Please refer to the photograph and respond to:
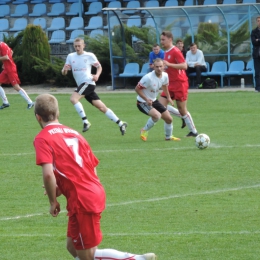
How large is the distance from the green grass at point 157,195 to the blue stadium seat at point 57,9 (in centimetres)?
1848

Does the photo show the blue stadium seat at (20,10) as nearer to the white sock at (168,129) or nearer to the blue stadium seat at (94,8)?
the blue stadium seat at (94,8)

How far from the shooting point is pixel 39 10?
36000 millimetres

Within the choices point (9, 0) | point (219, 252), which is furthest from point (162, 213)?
point (9, 0)

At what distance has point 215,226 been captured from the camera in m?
7.62

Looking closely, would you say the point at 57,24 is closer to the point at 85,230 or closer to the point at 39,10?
the point at 39,10

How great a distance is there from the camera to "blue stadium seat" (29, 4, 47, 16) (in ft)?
117

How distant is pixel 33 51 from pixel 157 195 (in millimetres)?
21099

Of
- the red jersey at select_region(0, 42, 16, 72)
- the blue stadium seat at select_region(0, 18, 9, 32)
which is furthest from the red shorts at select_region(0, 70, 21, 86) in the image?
the blue stadium seat at select_region(0, 18, 9, 32)

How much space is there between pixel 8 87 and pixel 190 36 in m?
7.60

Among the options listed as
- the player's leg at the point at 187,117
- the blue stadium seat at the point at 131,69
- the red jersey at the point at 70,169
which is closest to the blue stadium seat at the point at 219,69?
the blue stadium seat at the point at 131,69

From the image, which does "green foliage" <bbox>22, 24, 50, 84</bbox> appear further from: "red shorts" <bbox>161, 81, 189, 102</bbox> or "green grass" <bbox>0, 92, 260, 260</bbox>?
"red shorts" <bbox>161, 81, 189, 102</bbox>

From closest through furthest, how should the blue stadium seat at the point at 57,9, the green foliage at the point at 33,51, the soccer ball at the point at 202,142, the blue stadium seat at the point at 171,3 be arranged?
the soccer ball at the point at 202,142 < the green foliage at the point at 33,51 < the blue stadium seat at the point at 171,3 < the blue stadium seat at the point at 57,9

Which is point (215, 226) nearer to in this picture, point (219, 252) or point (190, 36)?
point (219, 252)

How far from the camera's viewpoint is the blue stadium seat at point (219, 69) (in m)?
26.6
